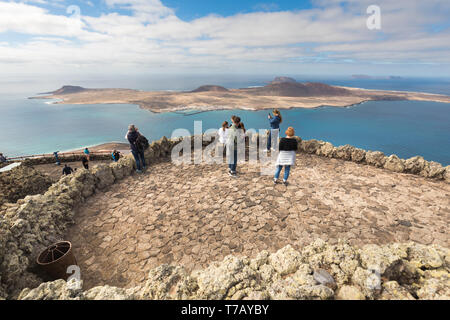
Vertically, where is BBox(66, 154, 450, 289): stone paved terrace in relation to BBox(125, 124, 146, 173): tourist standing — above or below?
below

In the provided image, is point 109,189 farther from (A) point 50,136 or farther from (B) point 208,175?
(A) point 50,136

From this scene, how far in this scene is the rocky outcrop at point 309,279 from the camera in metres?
2.46

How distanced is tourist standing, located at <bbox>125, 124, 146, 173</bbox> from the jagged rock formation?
7007mm

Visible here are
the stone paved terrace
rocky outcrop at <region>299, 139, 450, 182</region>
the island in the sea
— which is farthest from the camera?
the island in the sea

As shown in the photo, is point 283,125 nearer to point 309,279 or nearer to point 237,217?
point 237,217

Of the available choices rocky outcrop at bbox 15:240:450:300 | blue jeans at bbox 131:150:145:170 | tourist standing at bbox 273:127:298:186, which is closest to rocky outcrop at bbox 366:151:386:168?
tourist standing at bbox 273:127:298:186

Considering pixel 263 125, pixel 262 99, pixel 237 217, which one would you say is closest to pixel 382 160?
pixel 237 217

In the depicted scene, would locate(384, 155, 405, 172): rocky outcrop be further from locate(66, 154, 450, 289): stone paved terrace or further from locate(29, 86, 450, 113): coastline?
locate(29, 86, 450, 113): coastline

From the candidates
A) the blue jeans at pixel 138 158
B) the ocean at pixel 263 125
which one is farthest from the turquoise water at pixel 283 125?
the blue jeans at pixel 138 158

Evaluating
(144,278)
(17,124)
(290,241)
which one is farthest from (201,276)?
(17,124)

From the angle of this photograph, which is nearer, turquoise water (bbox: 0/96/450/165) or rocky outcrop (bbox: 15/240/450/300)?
rocky outcrop (bbox: 15/240/450/300)

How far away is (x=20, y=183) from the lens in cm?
1078

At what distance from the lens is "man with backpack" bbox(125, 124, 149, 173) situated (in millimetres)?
7493
